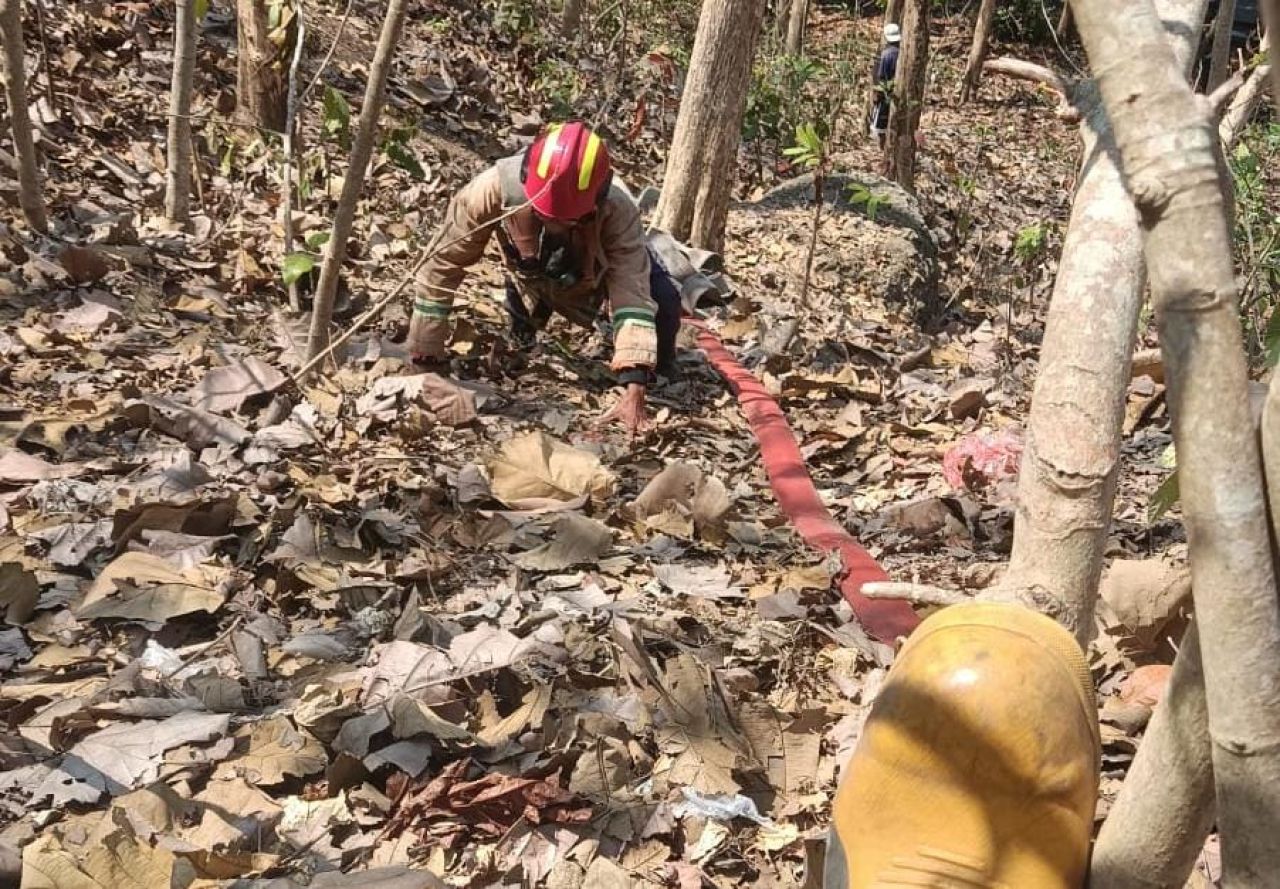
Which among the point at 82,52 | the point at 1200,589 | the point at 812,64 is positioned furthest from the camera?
the point at 812,64

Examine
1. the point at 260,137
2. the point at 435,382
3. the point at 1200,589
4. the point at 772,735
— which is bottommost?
the point at 772,735

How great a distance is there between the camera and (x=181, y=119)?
483cm

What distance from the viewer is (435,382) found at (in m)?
4.11

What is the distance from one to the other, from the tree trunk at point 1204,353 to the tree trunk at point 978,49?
14.7 meters

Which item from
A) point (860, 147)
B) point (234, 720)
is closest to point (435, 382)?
point (234, 720)

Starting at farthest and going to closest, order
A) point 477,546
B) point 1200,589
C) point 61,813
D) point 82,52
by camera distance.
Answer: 1. point 82,52
2. point 477,546
3. point 61,813
4. point 1200,589

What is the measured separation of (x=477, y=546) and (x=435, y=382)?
3.95 ft

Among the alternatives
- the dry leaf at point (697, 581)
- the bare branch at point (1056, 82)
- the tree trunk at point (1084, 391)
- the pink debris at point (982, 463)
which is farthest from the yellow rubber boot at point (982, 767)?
the pink debris at point (982, 463)

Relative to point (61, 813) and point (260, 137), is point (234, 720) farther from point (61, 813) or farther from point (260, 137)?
point (260, 137)

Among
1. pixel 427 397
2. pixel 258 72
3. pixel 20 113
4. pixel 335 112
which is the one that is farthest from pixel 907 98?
pixel 20 113

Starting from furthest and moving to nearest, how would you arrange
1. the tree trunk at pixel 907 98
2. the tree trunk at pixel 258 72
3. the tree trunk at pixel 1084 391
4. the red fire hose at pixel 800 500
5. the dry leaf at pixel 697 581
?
1. the tree trunk at pixel 907 98
2. the tree trunk at pixel 258 72
3. the dry leaf at pixel 697 581
4. the red fire hose at pixel 800 500
5. the tree trunk at pixel 1084 391

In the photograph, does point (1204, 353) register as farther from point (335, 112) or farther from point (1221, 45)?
point (1221, 45)

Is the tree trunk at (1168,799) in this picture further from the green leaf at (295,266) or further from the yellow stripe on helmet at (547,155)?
the green leaf at (295,266)

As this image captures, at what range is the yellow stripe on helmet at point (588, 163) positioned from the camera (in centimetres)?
424
